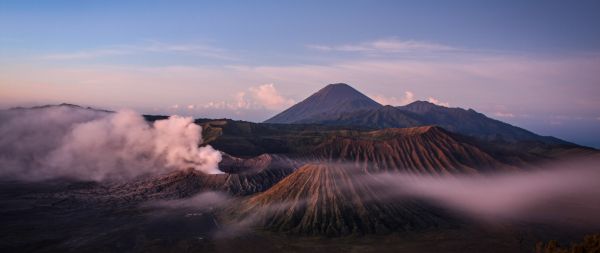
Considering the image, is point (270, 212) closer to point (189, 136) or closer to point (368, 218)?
point (368, 218)

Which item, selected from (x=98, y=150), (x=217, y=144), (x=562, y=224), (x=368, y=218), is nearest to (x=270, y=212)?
(x=368, y=218)

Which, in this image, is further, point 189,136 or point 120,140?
point 120,140

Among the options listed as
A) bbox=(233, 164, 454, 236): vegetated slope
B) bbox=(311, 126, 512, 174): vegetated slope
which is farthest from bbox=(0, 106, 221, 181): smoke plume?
bbox=(311, 126, 512, 174): vegetated slope

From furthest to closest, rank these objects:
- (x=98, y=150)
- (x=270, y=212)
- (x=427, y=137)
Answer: (x=98, y=150) < (x=427, y=137) < (x=270, y=212)

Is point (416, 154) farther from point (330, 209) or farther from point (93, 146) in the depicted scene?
point (93, 146)

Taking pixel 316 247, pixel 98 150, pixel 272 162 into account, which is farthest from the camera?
pixel 98 150

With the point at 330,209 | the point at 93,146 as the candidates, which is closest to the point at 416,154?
the point at 330,209

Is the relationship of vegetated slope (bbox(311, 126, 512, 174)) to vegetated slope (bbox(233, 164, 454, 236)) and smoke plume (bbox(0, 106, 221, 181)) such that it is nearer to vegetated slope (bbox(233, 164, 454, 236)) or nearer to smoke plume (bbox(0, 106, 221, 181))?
vegetated slope (bbox(233, 164, 454, 236))
